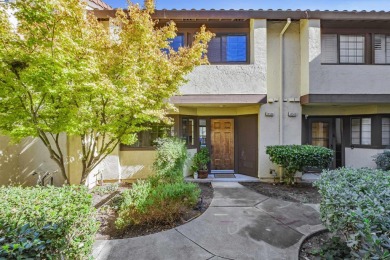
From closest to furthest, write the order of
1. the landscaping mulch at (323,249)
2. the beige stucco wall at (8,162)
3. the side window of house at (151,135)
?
the landscaping mulch at (323,249)
the beige stucco wall at (8,162)
the side window of house at (151,135)

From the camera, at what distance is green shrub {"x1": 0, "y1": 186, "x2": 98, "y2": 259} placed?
1.87m

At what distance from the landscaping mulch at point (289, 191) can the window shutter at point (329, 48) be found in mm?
5382

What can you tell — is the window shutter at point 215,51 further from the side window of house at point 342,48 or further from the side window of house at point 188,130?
the side window of house at point 342,48

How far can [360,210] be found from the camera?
95.3 inches

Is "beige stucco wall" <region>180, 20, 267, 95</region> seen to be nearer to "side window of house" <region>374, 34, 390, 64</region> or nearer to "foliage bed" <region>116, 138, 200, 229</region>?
"foliage bed" <region>116, 138, 200, 229</region>

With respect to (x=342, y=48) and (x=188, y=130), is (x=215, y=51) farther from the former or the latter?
(x=342, y=48)

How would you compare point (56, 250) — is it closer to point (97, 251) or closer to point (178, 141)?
point (97, 251)

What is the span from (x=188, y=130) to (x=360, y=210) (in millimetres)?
7505

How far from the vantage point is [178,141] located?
8.23 meters

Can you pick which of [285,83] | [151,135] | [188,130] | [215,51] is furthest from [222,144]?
[215,51]

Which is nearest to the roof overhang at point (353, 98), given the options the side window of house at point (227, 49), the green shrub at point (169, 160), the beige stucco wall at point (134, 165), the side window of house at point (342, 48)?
the side window of house at point (342, 48)

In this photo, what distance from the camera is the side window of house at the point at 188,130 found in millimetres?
9199

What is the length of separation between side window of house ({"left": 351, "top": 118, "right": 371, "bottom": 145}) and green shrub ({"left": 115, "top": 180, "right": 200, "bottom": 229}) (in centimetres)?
858

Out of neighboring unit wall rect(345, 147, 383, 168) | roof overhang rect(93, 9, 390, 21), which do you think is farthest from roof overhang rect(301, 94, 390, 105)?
roof overhang rect(93, 9, 390, 21)
